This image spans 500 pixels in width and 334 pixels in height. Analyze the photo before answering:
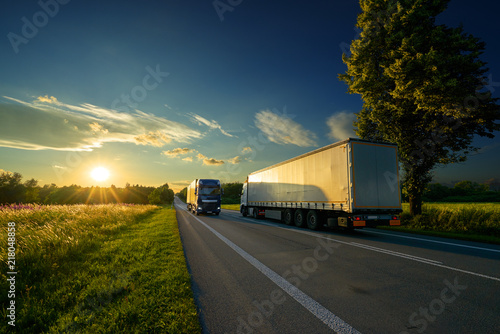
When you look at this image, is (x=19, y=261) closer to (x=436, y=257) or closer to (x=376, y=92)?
(x=436, y=257)

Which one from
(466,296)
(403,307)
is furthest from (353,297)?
(466,296)

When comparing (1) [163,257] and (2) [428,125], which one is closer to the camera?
(1) [163,257]

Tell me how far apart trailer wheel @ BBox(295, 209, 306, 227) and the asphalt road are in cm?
620

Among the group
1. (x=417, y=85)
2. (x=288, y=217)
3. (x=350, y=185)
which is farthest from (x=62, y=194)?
(x=417, y=85)

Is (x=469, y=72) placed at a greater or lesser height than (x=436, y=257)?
greater

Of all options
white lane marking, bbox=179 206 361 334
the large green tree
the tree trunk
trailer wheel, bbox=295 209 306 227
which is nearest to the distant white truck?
trailer wheel, bbox=295 209 306 227

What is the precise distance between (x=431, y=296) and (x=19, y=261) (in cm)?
816

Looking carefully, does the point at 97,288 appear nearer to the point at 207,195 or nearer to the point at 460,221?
the point at 460,221

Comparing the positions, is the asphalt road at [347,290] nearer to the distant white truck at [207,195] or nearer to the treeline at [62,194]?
the distant white truck at [207,195]

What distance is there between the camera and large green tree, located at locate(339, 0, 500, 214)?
11234 mm

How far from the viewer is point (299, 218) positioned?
13.6m

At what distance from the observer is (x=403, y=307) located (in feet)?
10.9

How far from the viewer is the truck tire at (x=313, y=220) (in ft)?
38.7

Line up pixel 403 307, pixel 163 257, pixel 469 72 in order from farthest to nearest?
pixel 469 72
pixel 163 257
pixel 403 307
